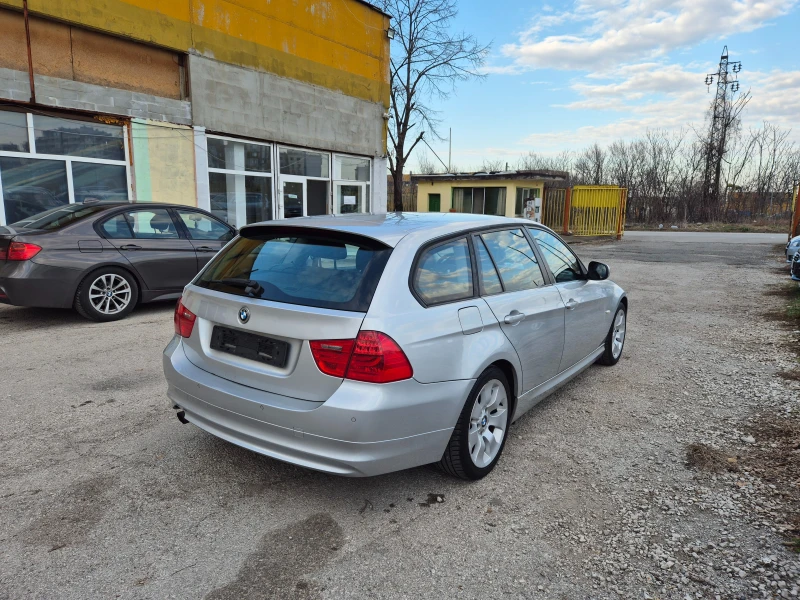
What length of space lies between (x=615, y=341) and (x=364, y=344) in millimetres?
3762

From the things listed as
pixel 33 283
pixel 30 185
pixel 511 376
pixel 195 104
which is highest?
pixel 195 104

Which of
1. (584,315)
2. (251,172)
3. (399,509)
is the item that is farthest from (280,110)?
(399,509)

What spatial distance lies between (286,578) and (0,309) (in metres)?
7.58

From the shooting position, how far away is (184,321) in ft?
10.8

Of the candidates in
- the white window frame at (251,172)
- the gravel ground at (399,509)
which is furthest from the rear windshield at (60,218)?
the white window frame at (251,172)

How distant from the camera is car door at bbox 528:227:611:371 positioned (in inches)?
165

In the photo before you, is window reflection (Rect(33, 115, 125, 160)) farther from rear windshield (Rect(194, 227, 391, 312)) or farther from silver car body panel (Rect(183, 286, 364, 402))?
silver car body panel (Rect(183, 286, 364, 402))

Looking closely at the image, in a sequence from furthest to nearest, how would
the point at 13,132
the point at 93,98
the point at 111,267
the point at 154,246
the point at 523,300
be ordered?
the point at 93,98, the point at 13,132, the point at 154,246, the point at 111,267, the point at 523,300

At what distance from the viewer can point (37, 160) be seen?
10812 millimetres

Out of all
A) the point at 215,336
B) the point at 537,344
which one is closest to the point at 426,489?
the point at 537,344

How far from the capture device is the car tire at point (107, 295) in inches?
269

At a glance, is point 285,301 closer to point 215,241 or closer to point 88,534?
point 88,534

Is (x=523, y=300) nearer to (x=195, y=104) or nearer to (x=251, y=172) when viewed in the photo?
(x=195, y=104)

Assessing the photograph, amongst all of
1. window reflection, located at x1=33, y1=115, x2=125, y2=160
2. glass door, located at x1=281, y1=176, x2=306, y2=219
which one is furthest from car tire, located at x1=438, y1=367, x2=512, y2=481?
glass door, located at x1=281, y1=176, x2=306, y2=219
